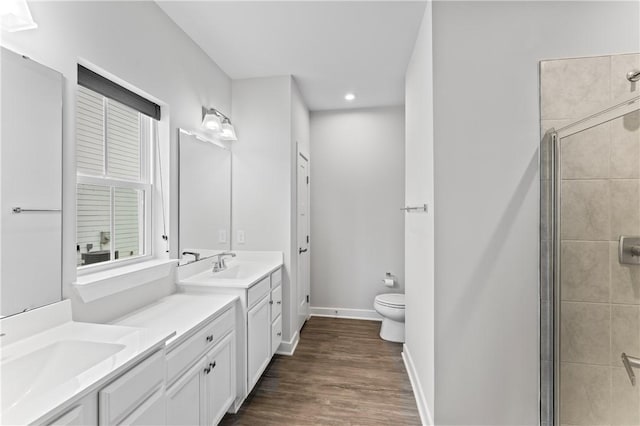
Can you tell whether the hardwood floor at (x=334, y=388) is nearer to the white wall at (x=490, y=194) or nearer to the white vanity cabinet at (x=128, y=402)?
the white wall at (x=490, y=194)

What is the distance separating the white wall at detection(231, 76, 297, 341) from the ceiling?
0.19 meters

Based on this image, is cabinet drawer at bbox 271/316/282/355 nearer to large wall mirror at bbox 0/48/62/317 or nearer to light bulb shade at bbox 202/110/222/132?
large wall mirror at bbox 0/48/62/317

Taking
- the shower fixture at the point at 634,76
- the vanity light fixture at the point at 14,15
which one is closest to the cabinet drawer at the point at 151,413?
the vanity light fixture at the point at 14,15

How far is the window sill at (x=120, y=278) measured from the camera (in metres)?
1.39

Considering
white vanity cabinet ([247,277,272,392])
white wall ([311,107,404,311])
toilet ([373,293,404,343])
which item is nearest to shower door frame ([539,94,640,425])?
toilet ([373,293,404,343])

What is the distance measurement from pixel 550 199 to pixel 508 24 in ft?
3.25

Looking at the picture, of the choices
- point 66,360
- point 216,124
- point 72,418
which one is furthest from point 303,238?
point 72,418

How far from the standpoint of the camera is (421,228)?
206cm

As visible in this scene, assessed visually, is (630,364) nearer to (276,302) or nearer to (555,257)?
(555,257)

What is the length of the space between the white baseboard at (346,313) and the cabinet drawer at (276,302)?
122 centimetres

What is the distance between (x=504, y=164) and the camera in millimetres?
1641

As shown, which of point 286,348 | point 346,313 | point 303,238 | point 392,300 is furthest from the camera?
point 346,313

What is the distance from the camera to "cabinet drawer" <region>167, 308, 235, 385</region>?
1302mm

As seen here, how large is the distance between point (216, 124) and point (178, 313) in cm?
146
